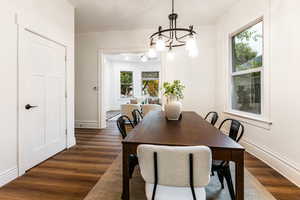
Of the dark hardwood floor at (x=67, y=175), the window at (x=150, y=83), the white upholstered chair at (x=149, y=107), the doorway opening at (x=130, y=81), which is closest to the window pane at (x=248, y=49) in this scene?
the white upholstered chair at (x=149, y=107)

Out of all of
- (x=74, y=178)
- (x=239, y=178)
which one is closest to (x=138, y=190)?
(x=74, y=178)

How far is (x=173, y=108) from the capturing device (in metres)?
2.21

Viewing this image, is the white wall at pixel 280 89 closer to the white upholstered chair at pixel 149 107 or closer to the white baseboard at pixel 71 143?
the white upholstered chair at pixel 149 107

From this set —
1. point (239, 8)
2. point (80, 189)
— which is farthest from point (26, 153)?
point (239, 8)

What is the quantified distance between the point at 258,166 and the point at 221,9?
3182 mm

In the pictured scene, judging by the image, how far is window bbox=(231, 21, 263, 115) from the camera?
2.83 m

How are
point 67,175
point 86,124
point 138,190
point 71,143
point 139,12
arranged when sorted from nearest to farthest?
point 138,190, point 67,175, point 71,143, point 139,12, point 86,124

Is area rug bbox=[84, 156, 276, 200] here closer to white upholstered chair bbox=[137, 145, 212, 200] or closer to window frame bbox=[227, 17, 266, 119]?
white upholstered chair bbox=[137, 145, 212, 200]

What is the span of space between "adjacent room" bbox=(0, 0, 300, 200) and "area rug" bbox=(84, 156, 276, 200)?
0.01 m

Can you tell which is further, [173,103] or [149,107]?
[149,107]

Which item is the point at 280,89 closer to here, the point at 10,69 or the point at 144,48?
the point at 144,48

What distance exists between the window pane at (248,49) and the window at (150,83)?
619cm

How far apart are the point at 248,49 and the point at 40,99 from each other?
149 inches

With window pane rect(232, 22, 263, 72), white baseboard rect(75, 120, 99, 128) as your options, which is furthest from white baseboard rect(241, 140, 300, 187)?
white baseboard rect(75, 120, 99, 128)
